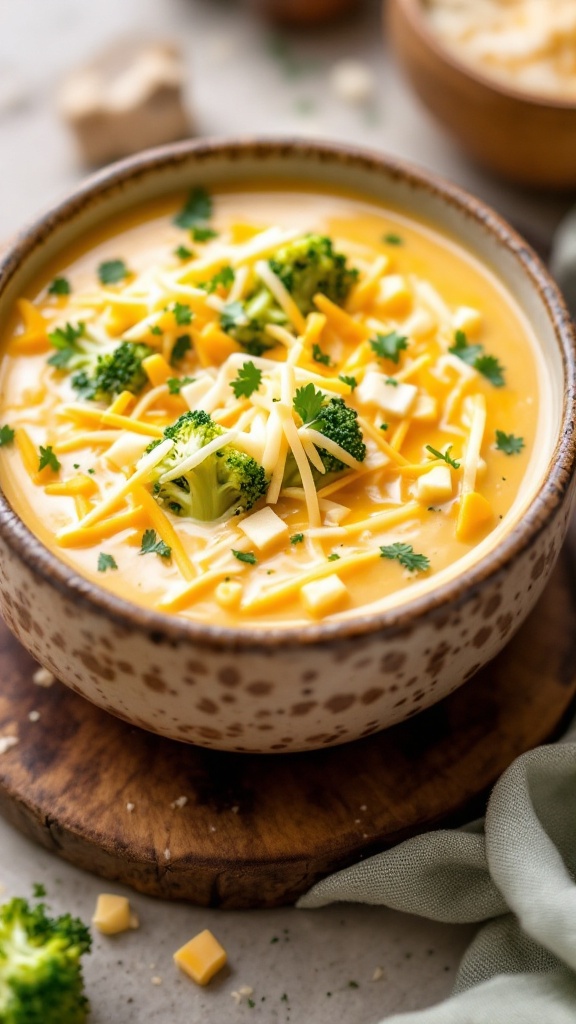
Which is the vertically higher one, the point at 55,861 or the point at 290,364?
the point at 290,364

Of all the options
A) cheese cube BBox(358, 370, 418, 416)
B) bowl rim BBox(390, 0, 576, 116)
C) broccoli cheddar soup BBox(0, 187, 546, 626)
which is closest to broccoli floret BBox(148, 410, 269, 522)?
broccoli cheddar soup BBox(0, 187, 546, 626)

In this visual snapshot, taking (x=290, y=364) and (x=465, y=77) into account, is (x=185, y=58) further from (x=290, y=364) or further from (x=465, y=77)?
(x=290, y=364)

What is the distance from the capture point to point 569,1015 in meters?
2.34

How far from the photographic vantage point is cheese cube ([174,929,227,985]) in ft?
8.32

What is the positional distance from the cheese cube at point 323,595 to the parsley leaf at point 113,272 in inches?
47.4

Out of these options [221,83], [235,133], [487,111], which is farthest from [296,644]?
[221,83]

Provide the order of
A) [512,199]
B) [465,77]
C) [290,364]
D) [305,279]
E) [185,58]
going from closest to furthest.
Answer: [290,364] < [305,279] < [465,77] < [512,199] < [185,58]

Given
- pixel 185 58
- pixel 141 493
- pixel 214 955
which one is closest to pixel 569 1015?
pixel 214 955

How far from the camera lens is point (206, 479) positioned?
249 centimetres

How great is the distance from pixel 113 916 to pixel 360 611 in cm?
94

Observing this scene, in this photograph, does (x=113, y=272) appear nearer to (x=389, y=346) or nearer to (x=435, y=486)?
(x=389, y=346)

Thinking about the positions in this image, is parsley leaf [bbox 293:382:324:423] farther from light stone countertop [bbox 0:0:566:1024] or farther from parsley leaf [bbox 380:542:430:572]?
light stone countertop [bbox 0:0:566:1024]

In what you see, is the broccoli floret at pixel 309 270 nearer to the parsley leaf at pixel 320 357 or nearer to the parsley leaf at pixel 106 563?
the parsley leaf at pixel 320 357

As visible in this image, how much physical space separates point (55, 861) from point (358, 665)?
1.02 m
